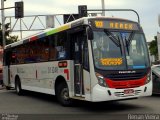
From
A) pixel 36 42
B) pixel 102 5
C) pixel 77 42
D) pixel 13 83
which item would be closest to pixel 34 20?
pixel 102 5

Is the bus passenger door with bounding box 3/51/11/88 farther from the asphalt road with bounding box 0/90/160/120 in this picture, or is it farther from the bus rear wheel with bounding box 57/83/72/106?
the bus rear wheel with bounding box 57/83/72/106

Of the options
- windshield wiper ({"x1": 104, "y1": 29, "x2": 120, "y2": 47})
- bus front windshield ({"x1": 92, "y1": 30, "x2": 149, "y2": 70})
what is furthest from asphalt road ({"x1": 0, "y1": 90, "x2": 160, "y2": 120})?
windshield wiper ({"x1": 104, "y1": 29, "x2": 120, "y2": 47})

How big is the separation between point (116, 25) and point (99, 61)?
1517mm

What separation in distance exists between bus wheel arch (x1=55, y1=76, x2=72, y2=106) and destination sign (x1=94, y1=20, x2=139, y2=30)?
274 centimetres

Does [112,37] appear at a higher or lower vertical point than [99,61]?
higher

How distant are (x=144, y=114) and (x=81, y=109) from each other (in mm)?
2650

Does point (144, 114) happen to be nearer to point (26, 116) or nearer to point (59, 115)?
point (59, 115)

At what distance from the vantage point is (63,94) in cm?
1443

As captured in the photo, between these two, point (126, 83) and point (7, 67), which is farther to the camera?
point (7, 67)

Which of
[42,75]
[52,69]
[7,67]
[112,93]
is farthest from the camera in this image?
[7,67]

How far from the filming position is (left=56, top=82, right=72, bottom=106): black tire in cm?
1421

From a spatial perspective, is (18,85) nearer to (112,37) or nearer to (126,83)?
(112,37)

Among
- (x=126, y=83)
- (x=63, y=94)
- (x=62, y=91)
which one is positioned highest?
(x=126, y=83)

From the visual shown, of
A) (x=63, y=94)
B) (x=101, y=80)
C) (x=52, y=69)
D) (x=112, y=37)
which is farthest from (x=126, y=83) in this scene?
(x=52, y=69)
